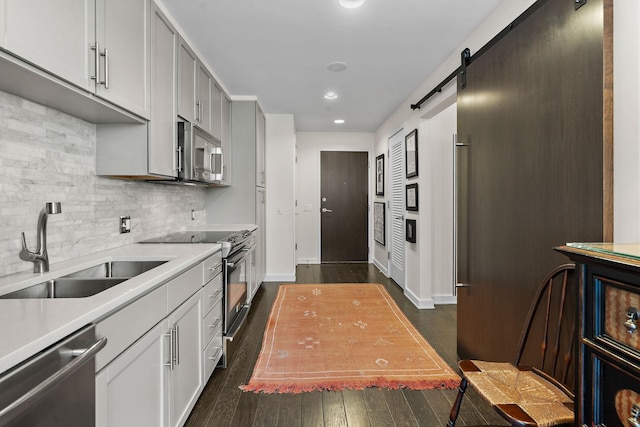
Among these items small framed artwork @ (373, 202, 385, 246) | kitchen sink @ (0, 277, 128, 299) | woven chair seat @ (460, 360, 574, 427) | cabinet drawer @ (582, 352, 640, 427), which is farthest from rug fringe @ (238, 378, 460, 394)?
small framed artwork @ (373, 202, 385, 246)

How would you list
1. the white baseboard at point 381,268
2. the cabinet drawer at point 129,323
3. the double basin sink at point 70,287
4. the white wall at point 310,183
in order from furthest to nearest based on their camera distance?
the white wall at point 310,183 < the white baseboard at point 381,268 < the double basin sink at point 70,287 < the cabinet drawer at point 129,323

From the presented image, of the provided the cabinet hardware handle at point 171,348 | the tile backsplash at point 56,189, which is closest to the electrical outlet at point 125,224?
the tile backsplash at point 56,189

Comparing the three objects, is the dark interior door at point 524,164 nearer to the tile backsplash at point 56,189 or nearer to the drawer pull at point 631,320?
the drawer pull at point 631,320

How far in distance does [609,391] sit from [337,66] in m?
2.98

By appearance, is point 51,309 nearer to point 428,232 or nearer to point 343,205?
point 428,232

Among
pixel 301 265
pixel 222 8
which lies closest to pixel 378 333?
pixel 222 8

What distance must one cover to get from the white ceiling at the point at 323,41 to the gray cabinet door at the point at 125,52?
1.57 ft

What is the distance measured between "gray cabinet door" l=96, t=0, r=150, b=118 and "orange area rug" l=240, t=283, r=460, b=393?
5.89 feet

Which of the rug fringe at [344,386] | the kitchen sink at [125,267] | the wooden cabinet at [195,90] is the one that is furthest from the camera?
the wooden cabinet at [195,90]

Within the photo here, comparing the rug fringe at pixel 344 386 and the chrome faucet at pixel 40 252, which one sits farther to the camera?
the rug fringe at pixel 344 386

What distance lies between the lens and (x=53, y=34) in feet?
3.94

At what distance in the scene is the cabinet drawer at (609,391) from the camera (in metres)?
0.84

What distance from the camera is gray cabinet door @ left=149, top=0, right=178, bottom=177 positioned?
199cm

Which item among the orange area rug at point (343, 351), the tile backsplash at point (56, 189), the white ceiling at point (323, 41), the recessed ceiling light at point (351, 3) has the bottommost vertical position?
the orange area rug at point (343, 351)
